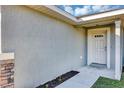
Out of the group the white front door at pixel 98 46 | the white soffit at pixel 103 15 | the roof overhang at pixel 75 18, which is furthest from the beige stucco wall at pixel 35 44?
the white front door at pixel 98 46

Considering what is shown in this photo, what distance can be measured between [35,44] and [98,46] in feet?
16.6

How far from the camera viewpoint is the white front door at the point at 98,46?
8.05 m

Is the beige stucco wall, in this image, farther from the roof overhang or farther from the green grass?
the green grass

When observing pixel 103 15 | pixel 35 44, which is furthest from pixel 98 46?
pixel 35 44

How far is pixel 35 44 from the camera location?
443 cm

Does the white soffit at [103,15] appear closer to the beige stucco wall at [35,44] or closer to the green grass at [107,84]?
the beige stucco wall at [35,44]

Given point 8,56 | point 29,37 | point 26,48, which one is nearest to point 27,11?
point 29,37

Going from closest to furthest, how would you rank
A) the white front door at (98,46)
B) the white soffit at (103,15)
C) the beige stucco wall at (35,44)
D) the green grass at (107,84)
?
the beige stucco wall at (35,44)
the green grass at (107,84)
the white soffit at (103,15)
the white front door at (98,46)

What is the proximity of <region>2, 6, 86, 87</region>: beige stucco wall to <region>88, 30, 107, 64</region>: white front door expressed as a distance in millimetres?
2223

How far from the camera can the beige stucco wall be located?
11.7ft

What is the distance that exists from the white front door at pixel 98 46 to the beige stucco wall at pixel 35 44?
222 cm

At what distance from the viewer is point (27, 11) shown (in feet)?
13.4

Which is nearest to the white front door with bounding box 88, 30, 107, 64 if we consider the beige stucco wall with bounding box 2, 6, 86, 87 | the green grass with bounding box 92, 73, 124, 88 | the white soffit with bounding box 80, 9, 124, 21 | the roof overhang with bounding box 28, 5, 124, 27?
the roof overhang with bounding box 28, 5, 124, 27
